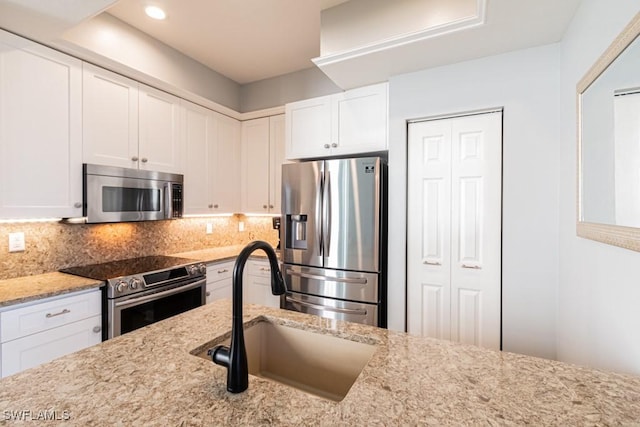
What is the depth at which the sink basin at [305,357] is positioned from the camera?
1.12 m

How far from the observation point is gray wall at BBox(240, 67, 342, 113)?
319 centimetres

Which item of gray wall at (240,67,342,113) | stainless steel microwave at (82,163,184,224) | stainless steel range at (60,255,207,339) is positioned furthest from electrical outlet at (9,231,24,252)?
gray wall at (240,67,342,113)

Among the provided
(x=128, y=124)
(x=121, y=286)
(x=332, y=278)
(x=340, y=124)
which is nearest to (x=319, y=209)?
(x=332, y=278)

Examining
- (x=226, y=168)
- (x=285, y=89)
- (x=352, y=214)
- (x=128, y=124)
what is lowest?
(x=352, y=214)

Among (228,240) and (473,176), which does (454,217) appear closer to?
(473,176)

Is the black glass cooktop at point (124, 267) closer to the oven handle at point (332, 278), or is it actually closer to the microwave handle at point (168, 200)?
the microwave handle at point (168, 200)

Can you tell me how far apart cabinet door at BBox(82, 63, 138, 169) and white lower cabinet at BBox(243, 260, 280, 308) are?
1.45 metres

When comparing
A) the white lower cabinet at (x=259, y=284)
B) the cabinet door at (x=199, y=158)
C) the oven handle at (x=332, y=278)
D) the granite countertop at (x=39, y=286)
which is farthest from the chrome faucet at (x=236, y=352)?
the cabinet door at (x=199, y=158)

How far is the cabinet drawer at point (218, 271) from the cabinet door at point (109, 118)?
110 centimetres

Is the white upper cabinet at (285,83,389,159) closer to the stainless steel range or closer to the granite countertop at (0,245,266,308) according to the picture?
the stainless steel range

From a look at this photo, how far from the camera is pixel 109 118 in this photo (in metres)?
2.25

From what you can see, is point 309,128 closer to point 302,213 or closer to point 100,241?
point 302,213

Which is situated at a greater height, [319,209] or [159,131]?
[159,131]

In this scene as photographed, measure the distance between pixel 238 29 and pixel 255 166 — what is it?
138cm
